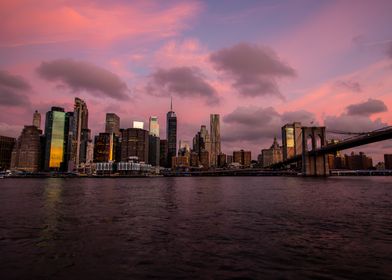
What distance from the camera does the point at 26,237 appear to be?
16.4 m

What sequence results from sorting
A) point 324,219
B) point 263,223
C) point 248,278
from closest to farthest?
1. point 248,278
2. point 263,223
3. point 324,219

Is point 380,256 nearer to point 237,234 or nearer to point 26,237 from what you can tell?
point 237,234

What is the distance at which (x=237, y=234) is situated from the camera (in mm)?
16875

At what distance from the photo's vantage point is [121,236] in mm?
16641

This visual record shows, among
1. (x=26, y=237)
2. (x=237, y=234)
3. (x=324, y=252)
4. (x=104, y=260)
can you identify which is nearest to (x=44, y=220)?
(x=26, y=237)

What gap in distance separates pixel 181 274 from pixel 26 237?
34.8 feet

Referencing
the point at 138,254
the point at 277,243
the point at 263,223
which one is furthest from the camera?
the point at 263,223

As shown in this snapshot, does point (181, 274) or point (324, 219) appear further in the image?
point (324, 219)

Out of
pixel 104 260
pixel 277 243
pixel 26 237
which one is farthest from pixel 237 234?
pixel 26 237

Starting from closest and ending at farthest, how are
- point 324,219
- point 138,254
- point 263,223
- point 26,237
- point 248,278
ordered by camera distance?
point 248,278 < point 138,254 < point 26,237 < point 263,223 < point 324,219

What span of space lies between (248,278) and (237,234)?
6.87 m

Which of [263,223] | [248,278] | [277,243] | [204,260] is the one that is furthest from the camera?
[263,223]

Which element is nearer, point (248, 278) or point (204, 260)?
point (248, 278)

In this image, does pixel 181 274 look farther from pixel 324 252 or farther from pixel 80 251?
pixel 324 252
